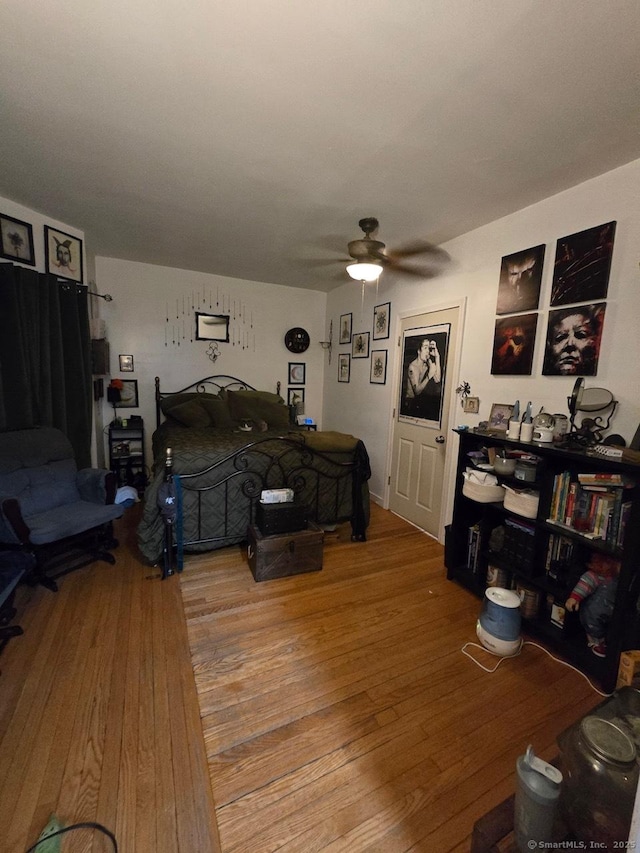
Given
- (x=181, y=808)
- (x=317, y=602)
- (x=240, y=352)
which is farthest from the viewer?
(x=240, y=352)

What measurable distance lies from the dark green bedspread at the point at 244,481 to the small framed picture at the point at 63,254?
5.70 feet

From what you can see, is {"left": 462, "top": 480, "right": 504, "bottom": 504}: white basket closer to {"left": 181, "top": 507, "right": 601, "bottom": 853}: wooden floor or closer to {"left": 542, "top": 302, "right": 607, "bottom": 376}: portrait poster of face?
{"left": 181, "top": 507, "right": 601, "bottom": 853}: wooden floor

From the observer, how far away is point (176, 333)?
14.0 ft

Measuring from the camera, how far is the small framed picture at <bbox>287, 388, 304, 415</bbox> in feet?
16.4

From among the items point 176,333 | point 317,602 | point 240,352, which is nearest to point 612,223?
point 317,602

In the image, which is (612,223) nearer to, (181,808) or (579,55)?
(579,55)

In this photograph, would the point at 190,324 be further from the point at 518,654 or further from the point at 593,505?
the point at 518,654

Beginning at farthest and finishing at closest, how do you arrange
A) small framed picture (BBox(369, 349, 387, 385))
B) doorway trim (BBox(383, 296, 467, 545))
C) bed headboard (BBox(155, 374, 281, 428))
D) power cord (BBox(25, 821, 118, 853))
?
bed headboard (BBox(155, 374, 281, 428)) < small framed picture (BBox(369, 349, 387, 385)) < doorway trim (BBox(383, 296, 467, 545)) < power cord (BBox(25, 821, 118, 853))

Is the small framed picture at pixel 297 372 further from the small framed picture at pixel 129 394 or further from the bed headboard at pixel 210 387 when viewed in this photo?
the small framed picture at pixel 129 394

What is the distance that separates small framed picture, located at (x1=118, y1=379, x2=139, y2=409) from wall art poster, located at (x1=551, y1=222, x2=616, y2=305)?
419cm

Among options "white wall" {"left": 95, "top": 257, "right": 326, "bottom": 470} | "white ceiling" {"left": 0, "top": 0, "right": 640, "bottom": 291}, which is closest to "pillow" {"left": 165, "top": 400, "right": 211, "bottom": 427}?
"white wall" {"left": 95, "top": 257, "right": 326, "bottom": 470}

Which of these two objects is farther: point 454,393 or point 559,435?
point 454,393

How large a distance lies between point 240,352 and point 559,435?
3.75 m

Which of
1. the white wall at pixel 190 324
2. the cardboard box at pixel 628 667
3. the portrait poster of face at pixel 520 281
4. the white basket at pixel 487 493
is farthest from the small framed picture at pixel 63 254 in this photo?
the cardboard box at pixel 628 667
